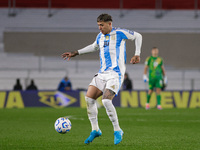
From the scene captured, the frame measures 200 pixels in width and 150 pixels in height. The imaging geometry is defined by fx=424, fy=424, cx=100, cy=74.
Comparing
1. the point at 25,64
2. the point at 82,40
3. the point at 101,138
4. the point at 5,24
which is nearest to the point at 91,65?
the point at 82,40

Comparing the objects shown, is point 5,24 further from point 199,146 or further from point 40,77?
point 199,146

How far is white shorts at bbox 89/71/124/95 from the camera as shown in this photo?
636 cm

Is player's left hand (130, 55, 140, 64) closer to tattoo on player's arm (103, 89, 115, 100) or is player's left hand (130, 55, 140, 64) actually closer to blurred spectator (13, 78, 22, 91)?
tattoo on player's arm (103, 89, 115, 100)

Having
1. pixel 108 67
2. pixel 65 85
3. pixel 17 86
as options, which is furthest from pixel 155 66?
pixel 108 67

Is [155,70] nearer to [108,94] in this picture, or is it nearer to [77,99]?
[77,99]

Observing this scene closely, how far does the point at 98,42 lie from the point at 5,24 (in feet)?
62.5

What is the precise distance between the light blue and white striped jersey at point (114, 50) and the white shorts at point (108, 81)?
0.08 meters

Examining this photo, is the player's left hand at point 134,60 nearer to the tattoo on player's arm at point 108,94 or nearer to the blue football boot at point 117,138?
the tattoo on player's arm at point 108,94

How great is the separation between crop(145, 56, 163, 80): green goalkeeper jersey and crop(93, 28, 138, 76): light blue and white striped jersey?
917cm

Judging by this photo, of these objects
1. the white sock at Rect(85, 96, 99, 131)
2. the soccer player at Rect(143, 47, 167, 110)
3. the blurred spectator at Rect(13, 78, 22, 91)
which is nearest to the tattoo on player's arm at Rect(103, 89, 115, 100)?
the white sock at Rect(85, 96, 99, 131)

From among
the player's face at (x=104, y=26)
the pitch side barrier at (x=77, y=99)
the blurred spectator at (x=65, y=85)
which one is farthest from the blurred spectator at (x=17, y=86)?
the player's face at (x=104, y=26)

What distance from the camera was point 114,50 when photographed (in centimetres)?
653

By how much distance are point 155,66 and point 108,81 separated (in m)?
9.51

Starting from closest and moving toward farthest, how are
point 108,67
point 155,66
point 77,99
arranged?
point 108,67
point 155,66
point 77,99
